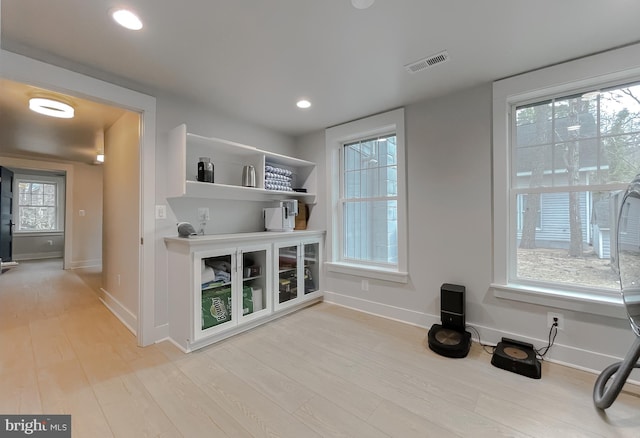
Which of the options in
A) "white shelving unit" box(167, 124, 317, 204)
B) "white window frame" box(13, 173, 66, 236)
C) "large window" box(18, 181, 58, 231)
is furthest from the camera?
"large window" box(18, 181, 58, 231)

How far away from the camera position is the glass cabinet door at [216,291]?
234cm

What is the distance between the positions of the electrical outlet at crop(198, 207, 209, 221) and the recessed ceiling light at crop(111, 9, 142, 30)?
5.20 ft

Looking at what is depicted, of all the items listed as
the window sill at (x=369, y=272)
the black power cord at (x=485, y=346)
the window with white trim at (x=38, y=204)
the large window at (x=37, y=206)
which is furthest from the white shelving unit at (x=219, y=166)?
the large window at (x=37, y=206)

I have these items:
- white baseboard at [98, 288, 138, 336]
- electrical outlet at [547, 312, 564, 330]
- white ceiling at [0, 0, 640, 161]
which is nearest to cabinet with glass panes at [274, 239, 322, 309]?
white baseboard at [98, 288, 138, 336]

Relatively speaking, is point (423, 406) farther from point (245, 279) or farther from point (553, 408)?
point (245, 279)

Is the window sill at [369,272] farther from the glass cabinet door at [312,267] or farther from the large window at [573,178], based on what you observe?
the large window at [573,178]

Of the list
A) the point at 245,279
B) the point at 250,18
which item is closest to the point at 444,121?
the point at 250,18

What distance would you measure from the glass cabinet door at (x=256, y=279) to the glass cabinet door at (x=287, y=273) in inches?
A: 7.9

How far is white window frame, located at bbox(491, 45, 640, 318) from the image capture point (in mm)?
1860

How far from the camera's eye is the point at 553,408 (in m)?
1.57

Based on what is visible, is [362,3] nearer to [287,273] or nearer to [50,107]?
[287,273]

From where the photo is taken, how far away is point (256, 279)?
2.91 metres

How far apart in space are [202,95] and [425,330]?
3.22 meters

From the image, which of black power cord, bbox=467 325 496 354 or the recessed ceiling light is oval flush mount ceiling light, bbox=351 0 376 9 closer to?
the recessed ceiling light
